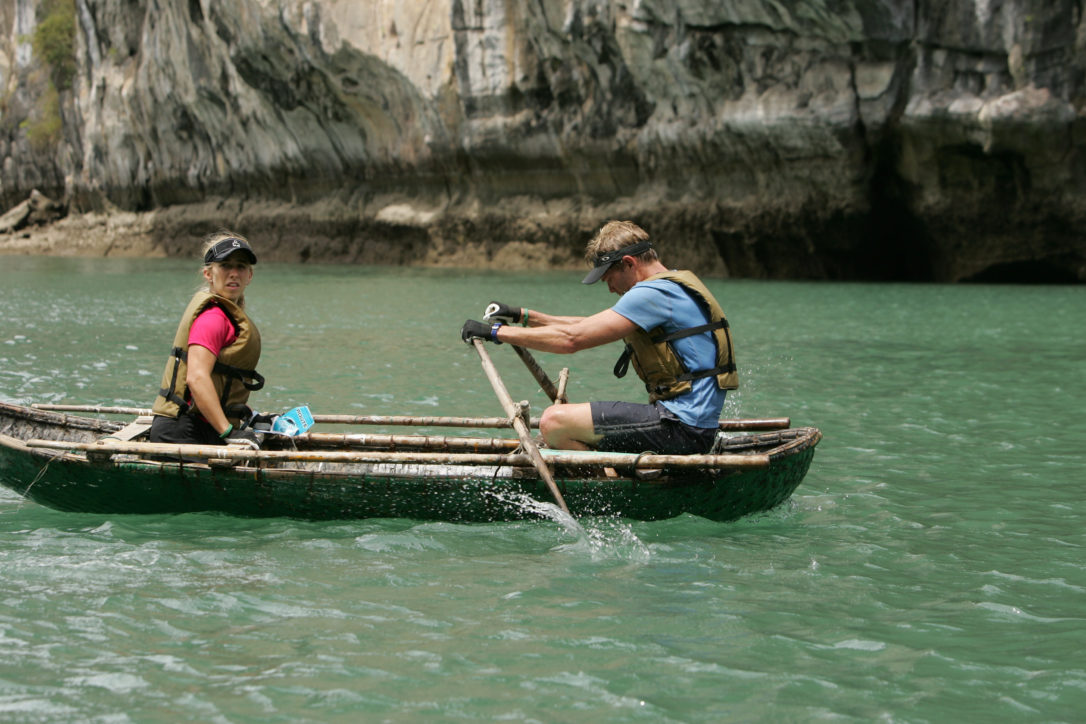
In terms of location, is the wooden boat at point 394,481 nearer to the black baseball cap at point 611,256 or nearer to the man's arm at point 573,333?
the man's arm at point 573,333

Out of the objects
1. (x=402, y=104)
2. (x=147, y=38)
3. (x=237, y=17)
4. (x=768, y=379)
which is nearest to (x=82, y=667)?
(x=768, y=379)

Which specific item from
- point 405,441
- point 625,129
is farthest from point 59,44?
point 405,441

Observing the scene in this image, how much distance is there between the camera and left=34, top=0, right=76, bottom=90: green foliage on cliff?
48.5 metres

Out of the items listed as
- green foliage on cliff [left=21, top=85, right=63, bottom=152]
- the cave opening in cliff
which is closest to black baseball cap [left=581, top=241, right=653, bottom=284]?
the cave opening in cliff

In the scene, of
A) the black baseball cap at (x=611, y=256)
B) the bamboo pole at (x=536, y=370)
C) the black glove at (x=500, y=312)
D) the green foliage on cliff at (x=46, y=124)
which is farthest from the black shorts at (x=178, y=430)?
the green foliage on cliff at (x=46, y=124)

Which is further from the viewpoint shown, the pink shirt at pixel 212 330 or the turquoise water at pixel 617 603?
the pink shirt at pixel 212 330

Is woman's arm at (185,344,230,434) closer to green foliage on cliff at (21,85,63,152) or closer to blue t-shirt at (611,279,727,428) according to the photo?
blue t-shirt at (611,279,727,428)

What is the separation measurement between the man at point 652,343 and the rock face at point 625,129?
1723 centimetres

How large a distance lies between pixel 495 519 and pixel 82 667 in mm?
2603

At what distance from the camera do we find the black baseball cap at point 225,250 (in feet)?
21.0

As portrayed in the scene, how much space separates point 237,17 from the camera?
34094mm

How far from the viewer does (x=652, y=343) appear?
251 inches

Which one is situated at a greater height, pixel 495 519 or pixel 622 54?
pixel 622 54

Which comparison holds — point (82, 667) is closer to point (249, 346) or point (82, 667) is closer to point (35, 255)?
point (249, 346)
